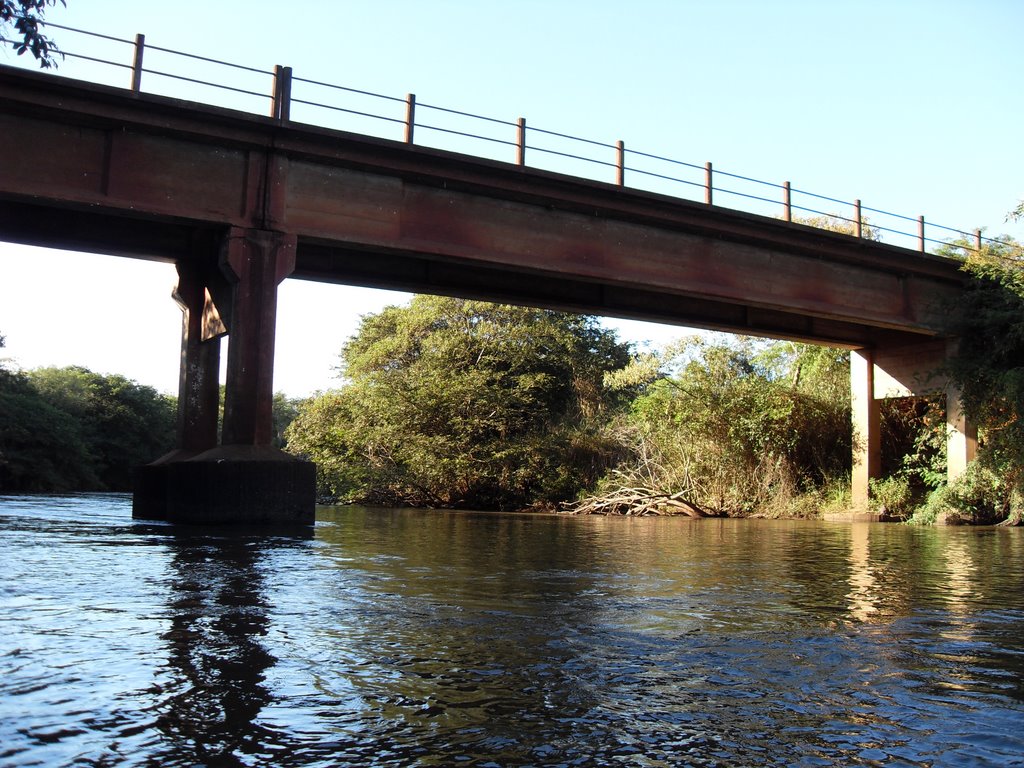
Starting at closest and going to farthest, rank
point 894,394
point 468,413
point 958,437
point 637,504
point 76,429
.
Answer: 1. point 958,437
2. point 894,394
3. point 637,504
4. point 468,413
5. point 76,429

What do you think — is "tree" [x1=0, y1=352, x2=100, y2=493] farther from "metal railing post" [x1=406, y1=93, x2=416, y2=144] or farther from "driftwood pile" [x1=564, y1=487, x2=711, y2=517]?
"metal railing post" [x1=406, y1=93, x2=416, y2=144]

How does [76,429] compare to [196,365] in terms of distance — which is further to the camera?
[76,429]

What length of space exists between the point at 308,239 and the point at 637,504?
47.2 ft

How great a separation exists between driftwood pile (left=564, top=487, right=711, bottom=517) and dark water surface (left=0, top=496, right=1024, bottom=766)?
61.8 ft

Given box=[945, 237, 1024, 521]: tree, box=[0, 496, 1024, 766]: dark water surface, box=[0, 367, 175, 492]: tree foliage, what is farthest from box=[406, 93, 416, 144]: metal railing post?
box=[0, 367, 175, 492]: tree foliage

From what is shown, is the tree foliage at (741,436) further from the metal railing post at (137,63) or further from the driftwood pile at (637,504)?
the metal railing post at (137,63)

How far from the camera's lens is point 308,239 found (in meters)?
16.3

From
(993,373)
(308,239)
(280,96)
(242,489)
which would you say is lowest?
(242,489)

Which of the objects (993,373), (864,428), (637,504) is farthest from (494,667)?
(864,428)

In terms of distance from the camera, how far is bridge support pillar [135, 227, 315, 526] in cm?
1405

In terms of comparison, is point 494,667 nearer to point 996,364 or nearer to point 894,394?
point 996,364

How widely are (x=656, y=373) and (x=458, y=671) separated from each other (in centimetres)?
3032

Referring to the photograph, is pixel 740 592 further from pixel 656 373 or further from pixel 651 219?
pixel 656 373

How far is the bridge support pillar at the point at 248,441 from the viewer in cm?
1405
